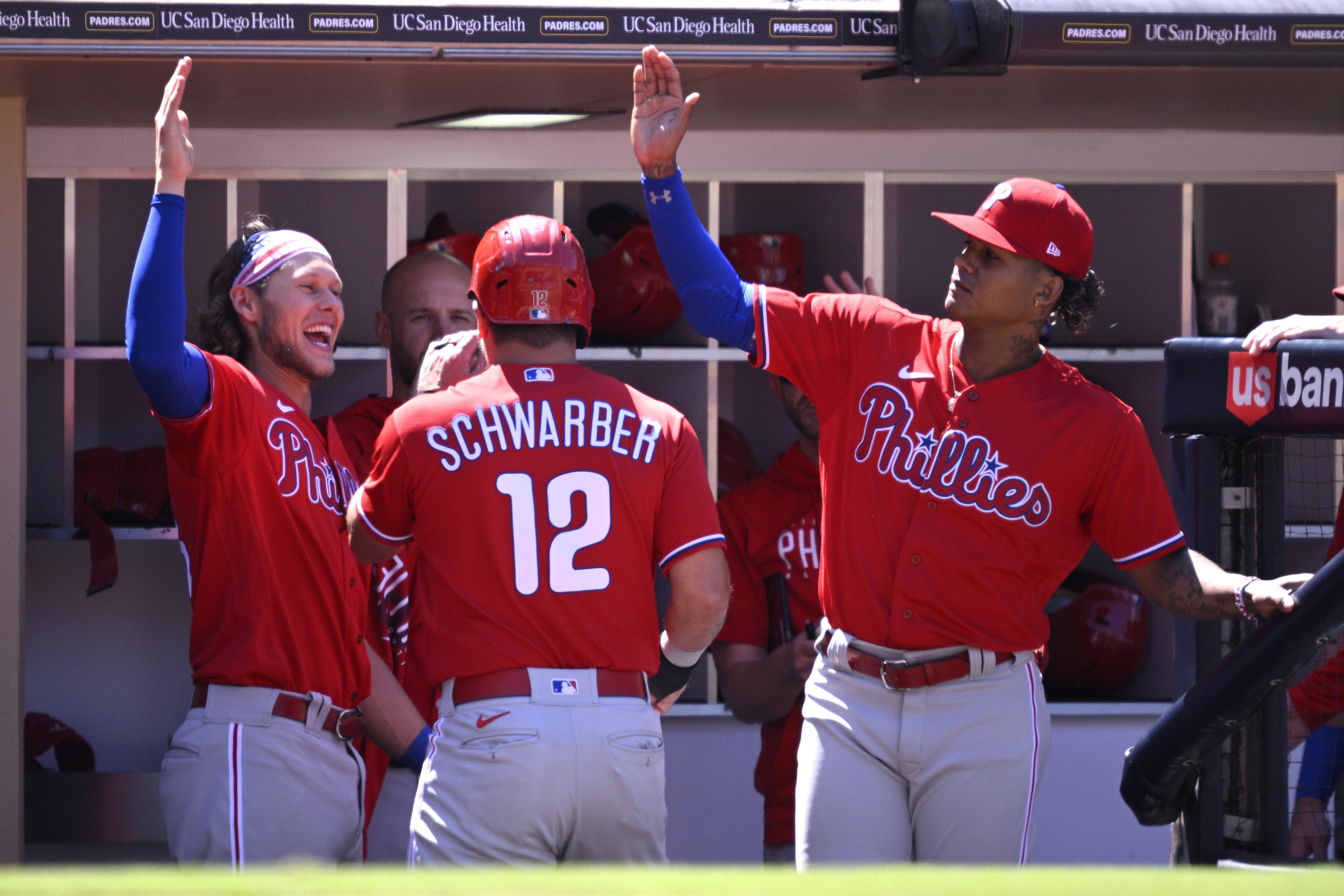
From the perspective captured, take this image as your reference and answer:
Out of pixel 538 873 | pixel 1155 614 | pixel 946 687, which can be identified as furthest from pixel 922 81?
pixel 538 873

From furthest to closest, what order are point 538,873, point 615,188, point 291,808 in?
point 615,188
point 291,808
point 538,873

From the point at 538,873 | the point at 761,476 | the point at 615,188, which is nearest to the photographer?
the point at 538,873

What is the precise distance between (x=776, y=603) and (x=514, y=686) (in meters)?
1.58

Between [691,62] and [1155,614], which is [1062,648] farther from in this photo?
[691,62]

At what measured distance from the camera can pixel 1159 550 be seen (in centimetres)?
Answer: 264

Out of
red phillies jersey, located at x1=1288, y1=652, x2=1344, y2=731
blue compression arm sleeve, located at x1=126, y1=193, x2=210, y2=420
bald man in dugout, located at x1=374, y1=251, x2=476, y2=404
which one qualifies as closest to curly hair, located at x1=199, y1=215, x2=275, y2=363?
blue compression arm sleeve, located at x1=126, y1=193, x2=210, y2=420

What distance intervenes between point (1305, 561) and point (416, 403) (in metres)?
2.99

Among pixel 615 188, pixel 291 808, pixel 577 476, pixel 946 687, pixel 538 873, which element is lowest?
pixel 291 808

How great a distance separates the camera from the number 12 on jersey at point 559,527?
231 centimetres

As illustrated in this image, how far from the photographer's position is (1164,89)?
359 cm

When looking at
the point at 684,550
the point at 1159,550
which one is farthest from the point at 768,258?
the point at 684,550

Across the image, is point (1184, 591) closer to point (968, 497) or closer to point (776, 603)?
point (968, 497)

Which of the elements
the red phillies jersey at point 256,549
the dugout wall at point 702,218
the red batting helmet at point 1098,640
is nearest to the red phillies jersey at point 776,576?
the dugout wall at point 702,218

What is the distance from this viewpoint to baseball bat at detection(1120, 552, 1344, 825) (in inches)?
92.4
